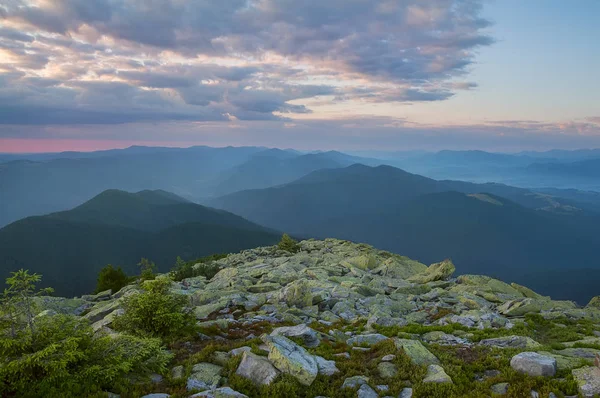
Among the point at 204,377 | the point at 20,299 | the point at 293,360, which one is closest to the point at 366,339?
the point at 293,360

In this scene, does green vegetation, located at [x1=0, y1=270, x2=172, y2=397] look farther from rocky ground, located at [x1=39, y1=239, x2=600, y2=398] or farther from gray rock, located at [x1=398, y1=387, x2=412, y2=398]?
gray rock, located at [x1=398, y1=387, x2=412, y2=398]

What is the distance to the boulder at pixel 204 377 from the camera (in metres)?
10.6

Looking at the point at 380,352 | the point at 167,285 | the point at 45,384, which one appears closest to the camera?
the point at 45,384

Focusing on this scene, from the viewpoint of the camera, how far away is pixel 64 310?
28.8 m

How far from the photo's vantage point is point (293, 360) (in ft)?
37.4

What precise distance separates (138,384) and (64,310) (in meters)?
24.4

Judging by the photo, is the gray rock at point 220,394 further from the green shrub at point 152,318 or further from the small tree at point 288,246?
the small tree at point 288,246

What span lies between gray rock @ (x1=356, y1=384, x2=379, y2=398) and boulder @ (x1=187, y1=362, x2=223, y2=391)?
15.3 ft

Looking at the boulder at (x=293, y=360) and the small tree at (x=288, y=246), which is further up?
the boulder at (x=293, y=360)

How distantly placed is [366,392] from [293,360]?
8.50ft

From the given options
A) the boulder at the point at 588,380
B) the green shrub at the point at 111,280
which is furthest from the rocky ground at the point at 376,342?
the green shrub at the point at 111,280

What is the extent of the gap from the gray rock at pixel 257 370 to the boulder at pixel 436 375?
17.0 ft

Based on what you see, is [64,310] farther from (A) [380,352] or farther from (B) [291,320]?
(A) [380,352]

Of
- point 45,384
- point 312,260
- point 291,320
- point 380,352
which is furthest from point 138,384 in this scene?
point 312,260
